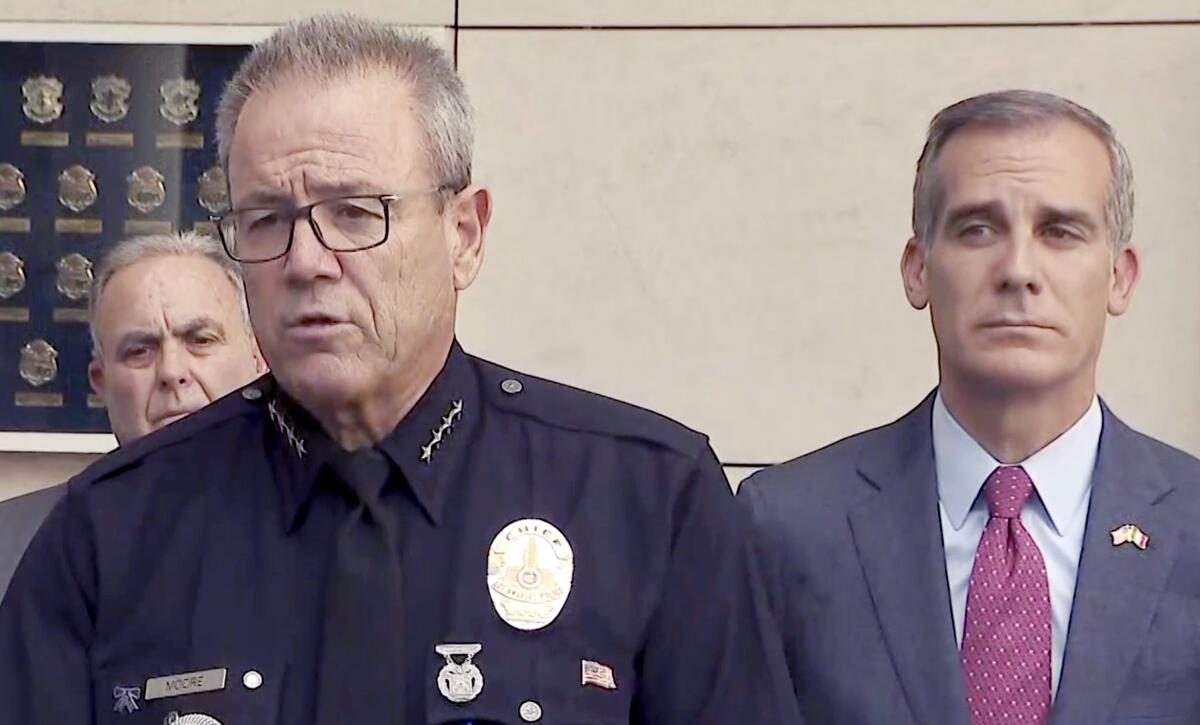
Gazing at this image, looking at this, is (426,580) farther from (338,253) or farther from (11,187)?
(11,187)

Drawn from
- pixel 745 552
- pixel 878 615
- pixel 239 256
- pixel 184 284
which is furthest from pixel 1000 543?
pixel 184 284

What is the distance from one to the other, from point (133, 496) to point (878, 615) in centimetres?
104

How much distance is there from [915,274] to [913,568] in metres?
0.46

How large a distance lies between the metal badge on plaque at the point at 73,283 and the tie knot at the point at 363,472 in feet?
6.98

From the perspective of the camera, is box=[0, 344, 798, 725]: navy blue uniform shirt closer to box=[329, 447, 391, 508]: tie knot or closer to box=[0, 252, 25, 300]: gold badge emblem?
box=[329, 447, 391, 508]: tie knot

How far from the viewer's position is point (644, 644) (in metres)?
2.23

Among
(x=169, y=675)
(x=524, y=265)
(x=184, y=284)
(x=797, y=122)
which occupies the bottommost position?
(x=169, y=675)

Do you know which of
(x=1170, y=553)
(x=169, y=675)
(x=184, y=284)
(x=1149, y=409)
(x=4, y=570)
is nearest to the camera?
(x=169, y=675)

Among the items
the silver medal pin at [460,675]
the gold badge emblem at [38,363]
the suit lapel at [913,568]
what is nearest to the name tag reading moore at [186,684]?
the silver medal pin at [460,675]

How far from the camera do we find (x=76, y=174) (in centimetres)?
424

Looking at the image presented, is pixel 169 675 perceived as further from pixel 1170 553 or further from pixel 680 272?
pixel 680 272

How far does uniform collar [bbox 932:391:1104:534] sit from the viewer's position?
2617 millimetres

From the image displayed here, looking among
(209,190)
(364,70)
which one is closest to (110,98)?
(209,190)

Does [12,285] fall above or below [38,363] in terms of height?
above
